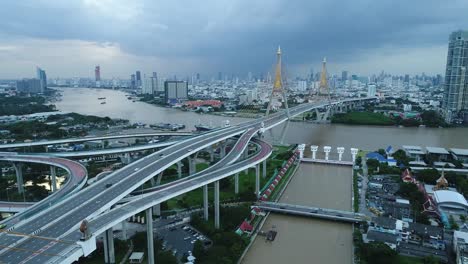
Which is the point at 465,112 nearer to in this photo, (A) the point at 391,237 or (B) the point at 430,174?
(B) the point at 430,174

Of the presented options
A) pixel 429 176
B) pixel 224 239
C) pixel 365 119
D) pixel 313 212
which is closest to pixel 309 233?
pixel 313 212

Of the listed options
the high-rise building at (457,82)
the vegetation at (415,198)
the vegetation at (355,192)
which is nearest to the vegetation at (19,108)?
the vegetation at (355,192)

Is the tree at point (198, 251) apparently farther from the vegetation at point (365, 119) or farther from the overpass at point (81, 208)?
the vegetation at point (365, 119)

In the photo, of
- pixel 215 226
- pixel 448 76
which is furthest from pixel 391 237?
pixel 448 76

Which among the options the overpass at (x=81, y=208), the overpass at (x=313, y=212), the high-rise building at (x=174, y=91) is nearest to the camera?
the overpass at (x=81, y=208)

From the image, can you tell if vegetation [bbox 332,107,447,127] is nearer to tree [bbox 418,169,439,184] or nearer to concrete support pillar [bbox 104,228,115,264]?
tree [bbox 418,169,439,184]

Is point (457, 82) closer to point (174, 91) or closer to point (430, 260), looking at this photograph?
point (430, 260)

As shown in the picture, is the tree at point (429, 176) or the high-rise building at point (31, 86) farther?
the high-rise building at point (31, 86)
